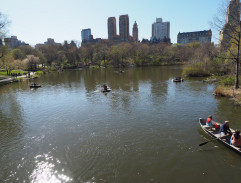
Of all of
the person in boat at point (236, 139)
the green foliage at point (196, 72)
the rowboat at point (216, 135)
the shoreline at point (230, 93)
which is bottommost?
the rowboat at point (216, 135)

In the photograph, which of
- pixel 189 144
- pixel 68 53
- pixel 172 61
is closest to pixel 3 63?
pixel 189 144

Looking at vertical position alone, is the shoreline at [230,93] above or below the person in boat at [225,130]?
above

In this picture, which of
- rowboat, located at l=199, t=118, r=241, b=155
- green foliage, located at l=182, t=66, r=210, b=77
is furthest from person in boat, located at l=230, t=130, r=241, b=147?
green foliage, located at l=182, t=66, r=210, b=77

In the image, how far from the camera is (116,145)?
1327 centimetres

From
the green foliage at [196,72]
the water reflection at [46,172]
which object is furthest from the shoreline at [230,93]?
the water reflection at [46,172]

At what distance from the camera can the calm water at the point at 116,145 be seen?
10.2m

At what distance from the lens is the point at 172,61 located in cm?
11362

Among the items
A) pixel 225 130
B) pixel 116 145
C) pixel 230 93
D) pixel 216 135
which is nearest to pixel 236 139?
pixel 225 130

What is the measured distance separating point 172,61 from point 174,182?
111963 mm

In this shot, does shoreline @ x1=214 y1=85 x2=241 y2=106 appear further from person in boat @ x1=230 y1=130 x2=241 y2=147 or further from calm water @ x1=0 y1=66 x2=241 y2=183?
person in boat @ x1=230 y1=130 x2=241 y2=147

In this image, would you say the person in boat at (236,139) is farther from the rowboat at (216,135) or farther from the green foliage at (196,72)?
the green foliage at (196,72)

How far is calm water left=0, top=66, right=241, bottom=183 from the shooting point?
10.2 m

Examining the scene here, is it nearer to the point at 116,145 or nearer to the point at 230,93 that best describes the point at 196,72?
the point at 230,93

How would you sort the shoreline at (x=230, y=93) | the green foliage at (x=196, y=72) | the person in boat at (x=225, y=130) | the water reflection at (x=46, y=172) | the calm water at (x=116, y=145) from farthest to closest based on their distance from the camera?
the green foliage at (x=196, y=72), the shoreline at (x=230, y=93), the person in boat at (x=225, y=130), the calm water at (x=116, y=145), the water reflection at (x=46, y=172)
